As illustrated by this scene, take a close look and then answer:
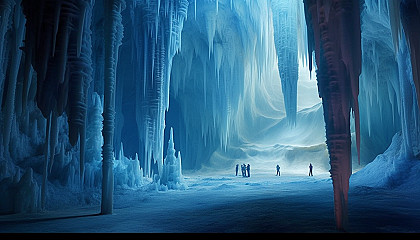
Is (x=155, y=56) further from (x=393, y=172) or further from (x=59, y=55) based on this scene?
(x=393, y=172)

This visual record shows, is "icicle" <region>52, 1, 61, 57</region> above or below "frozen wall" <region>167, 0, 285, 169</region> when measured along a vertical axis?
below

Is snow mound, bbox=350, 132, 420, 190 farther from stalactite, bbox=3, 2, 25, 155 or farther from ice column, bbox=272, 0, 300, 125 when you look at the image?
stalactite, bbox=3, 2, 25, 155

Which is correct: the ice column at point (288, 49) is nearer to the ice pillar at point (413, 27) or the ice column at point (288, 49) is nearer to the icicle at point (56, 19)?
the ice pillar at point (413, 27)

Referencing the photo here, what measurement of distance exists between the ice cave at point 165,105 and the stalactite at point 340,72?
0.05 ft

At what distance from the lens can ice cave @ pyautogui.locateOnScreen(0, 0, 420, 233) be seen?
13.3 feet

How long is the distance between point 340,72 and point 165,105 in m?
10.6

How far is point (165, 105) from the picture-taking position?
13883 mm

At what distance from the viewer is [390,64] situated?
14281 mm

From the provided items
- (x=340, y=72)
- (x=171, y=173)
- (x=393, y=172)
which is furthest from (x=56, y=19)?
(x=393, y=172)

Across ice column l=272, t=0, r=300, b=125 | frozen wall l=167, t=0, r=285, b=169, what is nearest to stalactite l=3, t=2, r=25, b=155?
frozen wall l=167, t=0, r=285, b=169

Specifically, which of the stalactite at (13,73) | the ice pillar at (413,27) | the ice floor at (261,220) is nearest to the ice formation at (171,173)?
the ice floor at (261,220)

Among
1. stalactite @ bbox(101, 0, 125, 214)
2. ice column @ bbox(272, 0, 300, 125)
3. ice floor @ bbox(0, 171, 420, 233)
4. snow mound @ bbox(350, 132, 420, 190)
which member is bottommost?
ice floor @ bbox(0, 171, 420, 233)

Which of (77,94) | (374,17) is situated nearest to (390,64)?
(374,17)

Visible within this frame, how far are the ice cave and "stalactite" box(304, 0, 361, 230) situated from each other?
16mm
